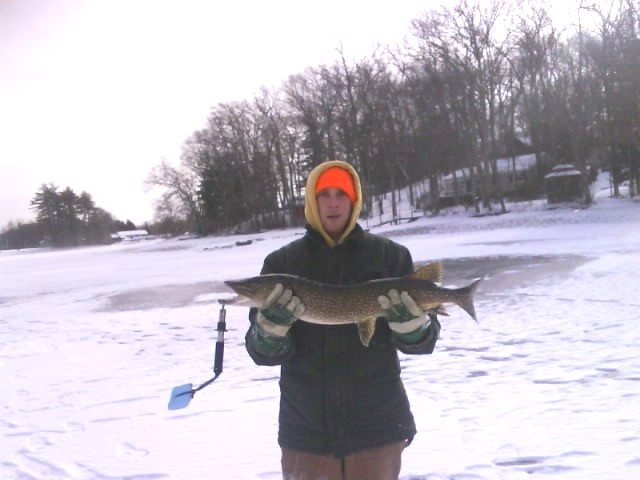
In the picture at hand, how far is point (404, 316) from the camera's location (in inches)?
105

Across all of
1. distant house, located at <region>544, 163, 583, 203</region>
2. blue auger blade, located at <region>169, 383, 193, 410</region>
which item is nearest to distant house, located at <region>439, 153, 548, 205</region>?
distant house, located at <region>544, 163, 583, 203</region>

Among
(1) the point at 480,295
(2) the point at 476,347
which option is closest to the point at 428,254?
(1) the point at 480,295

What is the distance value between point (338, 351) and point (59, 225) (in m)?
109

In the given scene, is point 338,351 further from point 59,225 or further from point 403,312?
point 59,225

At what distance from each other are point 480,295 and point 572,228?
2193 centimetres

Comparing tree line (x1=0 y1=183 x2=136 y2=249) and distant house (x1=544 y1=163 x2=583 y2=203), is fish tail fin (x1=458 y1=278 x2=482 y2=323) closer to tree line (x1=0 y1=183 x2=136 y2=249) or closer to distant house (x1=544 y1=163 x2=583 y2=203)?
distant house (x1=544 y1=163 x2=583 y2=203)

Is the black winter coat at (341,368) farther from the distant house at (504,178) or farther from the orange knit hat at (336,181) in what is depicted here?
the distant house at (504,178)

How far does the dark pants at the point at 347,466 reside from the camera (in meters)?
2.67

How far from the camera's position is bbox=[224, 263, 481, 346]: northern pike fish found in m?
2.65

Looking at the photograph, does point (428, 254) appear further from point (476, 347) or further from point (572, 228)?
point (476, 347)

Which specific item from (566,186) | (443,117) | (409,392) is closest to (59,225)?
(443,117)

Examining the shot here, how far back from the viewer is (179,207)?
8888 centimetres

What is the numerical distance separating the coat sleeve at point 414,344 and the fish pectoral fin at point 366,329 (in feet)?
0.39

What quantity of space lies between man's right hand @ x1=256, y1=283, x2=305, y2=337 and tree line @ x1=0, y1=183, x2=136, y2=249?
352 feet
